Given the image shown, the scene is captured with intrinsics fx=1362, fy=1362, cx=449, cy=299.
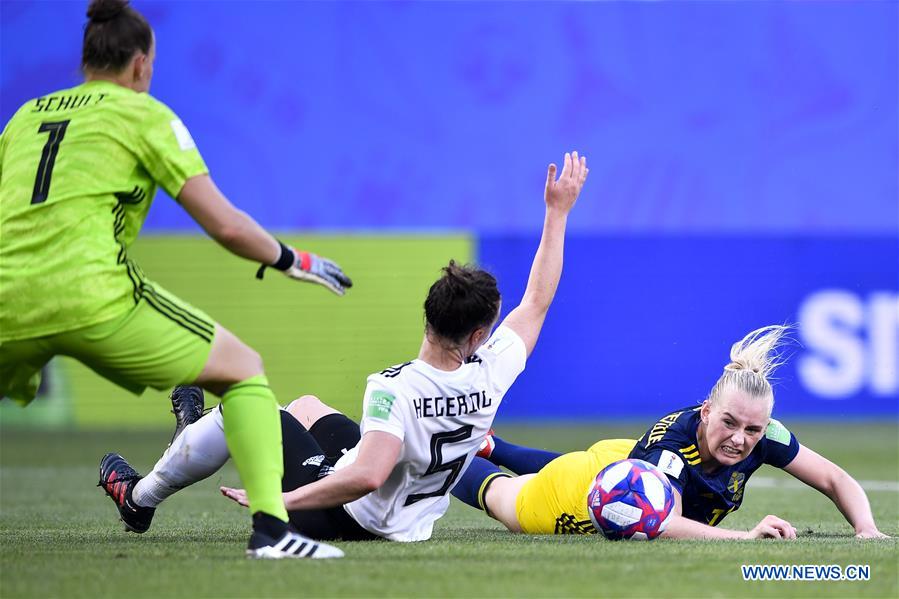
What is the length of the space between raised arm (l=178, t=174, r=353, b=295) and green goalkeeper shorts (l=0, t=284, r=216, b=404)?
0.92 feet

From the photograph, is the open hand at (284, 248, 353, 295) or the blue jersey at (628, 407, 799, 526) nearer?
the open hand at (284, 248, 353, 295)

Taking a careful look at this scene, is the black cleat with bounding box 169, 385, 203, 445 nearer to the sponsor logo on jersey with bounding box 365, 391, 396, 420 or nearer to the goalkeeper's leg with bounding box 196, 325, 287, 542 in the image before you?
the sponsor logo on jersey with bounding box 365, 391, 396, 420

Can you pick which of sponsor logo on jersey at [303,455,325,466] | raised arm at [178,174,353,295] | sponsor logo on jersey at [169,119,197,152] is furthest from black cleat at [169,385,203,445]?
sponsor logo on jersey at [169,119,197,152]

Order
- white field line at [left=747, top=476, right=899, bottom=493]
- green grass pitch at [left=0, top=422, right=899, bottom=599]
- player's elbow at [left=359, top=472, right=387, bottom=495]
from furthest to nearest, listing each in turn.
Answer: white field line at [left=747, top=476, right=899, bottom=493]
player's elbow at [left=359, top=472, right=387, bottom=495]
green grass pitch at [left=0, top=422, right=899, bottom=599]

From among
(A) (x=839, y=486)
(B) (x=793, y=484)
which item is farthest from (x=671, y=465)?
(B) (x=793, y=484)

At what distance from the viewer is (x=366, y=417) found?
5.12 meters

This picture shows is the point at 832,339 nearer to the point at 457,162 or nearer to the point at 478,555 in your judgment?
the point at 457,162

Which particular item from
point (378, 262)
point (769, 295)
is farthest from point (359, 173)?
point (769, 295)

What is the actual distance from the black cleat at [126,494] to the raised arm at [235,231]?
1672 millimetres

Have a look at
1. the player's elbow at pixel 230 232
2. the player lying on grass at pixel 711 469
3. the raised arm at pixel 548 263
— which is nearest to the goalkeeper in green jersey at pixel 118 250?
the player's elbow at pixel 230 232

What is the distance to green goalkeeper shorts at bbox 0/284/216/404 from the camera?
4.50 meters

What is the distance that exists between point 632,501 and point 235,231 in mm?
1958

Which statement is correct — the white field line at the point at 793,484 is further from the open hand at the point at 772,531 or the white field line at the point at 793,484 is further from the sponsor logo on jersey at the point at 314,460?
the sponsor logo on jersey at the point at 314,460

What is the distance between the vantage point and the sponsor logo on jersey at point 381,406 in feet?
16.7
